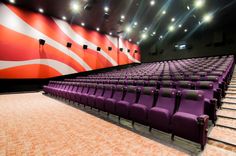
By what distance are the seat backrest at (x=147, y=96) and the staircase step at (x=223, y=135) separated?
88cm

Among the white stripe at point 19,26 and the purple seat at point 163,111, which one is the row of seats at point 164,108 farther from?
the white stripe at point 19,26

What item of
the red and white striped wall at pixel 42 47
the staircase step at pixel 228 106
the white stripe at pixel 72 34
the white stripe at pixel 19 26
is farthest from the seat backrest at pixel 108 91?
the white stripe at pixel 72 34

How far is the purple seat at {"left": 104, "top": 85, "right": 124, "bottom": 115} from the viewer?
2.83 m

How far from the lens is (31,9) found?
22.5 feet

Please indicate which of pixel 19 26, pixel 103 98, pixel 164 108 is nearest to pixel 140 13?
pixel 19 26

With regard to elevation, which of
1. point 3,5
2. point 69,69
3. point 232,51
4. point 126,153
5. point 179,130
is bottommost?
point 126,153

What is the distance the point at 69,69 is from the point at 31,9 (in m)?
3.22

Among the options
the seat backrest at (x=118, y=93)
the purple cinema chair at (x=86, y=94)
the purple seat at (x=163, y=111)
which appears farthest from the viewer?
the purple cinema chair at (x=86, y=94)

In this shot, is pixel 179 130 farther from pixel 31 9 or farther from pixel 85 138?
pixel 31 9

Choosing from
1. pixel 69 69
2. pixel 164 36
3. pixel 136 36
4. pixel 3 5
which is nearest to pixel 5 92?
pixel 69 69

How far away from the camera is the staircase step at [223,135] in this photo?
1.74m

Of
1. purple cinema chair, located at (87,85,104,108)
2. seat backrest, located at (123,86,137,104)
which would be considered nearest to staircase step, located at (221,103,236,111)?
seat backrest, located at (123,86,137,104)

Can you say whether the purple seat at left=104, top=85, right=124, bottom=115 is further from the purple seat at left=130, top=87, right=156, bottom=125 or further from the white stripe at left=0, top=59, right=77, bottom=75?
the white stripe at left=0, top=59, right=77, bottom=75

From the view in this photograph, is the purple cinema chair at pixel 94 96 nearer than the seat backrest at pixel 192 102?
No
